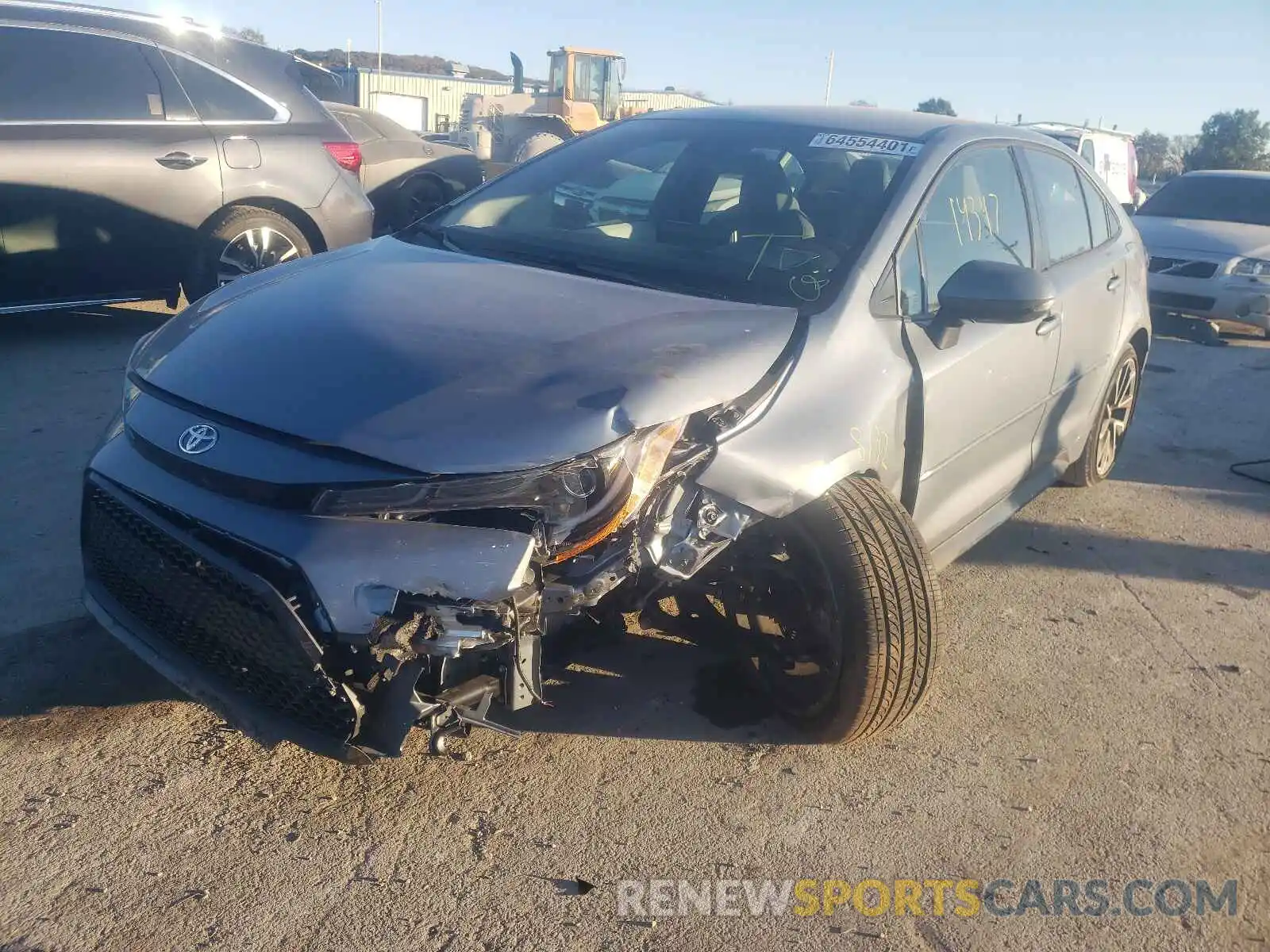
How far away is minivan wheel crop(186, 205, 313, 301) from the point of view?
609 centimetres

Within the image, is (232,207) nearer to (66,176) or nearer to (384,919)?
(66,176)

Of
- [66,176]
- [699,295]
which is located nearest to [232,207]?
[66,176]

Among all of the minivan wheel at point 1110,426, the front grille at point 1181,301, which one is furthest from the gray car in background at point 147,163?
the front grille at point 1181,301

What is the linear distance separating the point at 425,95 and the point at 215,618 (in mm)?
51018

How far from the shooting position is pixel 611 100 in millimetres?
26750

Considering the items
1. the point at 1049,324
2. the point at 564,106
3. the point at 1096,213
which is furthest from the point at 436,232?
the point at 564,106

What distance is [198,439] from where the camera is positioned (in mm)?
2350

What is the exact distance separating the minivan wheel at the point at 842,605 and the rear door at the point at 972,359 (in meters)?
0.48

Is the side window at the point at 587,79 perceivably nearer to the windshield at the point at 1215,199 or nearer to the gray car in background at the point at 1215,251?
the windshield at the point at 1215,199

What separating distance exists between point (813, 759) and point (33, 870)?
190cm

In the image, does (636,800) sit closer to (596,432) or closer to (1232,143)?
(596,432)

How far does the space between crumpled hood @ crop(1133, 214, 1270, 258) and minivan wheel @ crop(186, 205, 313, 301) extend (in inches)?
272

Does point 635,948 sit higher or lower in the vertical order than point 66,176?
lower

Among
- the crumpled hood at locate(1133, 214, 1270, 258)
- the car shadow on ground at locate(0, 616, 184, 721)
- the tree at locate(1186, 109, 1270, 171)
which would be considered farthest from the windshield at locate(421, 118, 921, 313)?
the tree at locate(1186, 109, 1270, 171)
